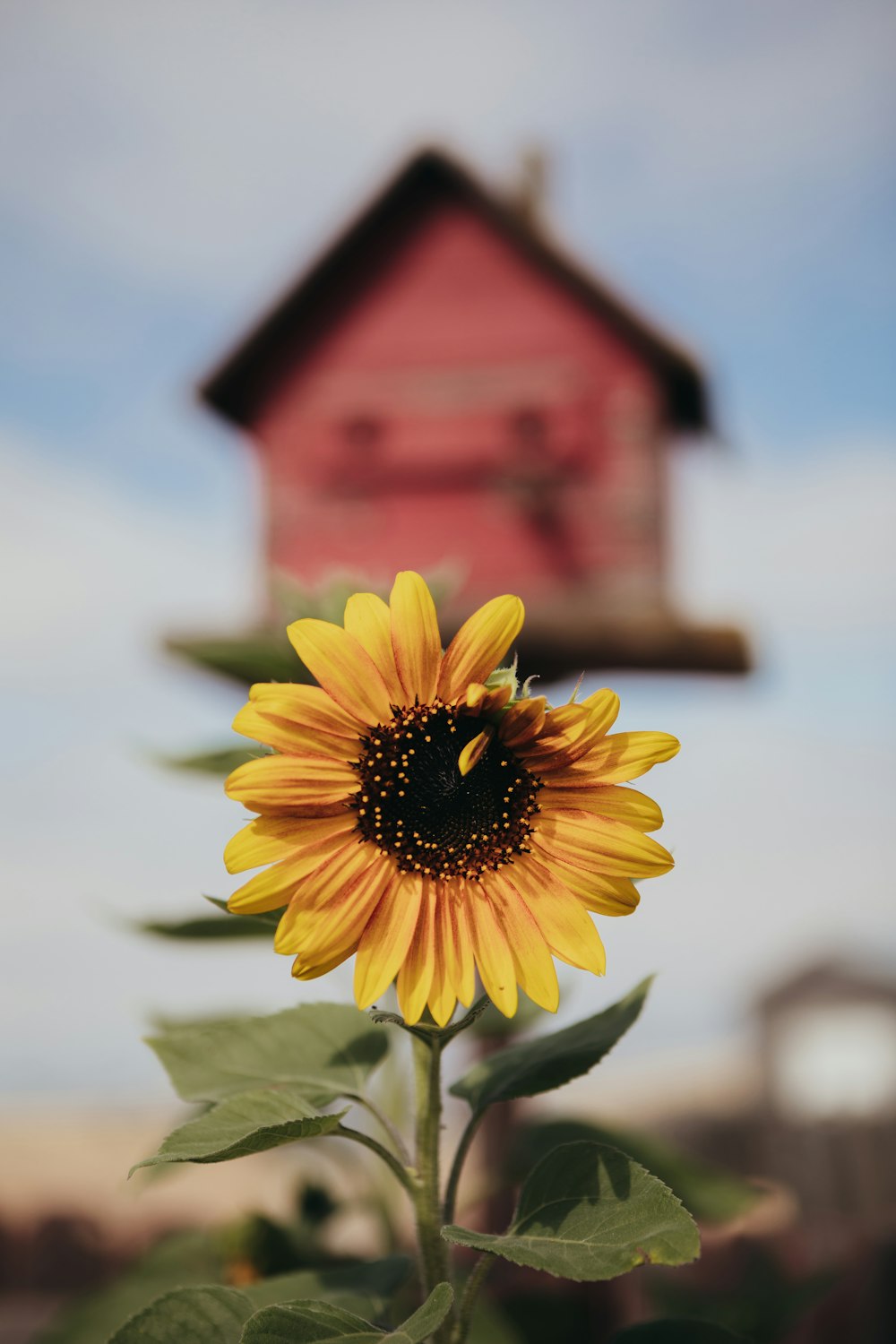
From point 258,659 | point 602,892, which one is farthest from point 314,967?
point 258,659

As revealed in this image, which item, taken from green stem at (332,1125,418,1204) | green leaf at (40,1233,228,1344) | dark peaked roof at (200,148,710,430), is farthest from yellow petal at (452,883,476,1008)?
dark peaked roof at (200,148,710,430)

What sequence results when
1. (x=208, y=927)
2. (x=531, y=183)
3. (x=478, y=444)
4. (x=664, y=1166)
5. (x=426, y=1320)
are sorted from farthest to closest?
(x=531, y=183) → (x=478, y=444) → (x=664, y=1166) → (x=208, y=927) → (x=426, y=1320)

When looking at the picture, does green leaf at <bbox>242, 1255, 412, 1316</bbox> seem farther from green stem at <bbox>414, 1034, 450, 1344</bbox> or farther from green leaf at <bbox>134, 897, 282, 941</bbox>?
green leaf at <bbox>134, 897, 282, 941</bbox>

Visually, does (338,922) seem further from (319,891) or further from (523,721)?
(523,721)

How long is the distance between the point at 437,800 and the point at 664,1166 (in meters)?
0.54

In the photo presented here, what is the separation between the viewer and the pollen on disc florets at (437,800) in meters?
0.60

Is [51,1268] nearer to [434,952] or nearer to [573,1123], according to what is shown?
[573,1123]

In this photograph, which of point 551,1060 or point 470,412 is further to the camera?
point 470,412

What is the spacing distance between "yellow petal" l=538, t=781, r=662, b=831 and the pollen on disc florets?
0.04ft

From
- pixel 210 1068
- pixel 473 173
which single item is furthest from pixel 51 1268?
pixel 473 173

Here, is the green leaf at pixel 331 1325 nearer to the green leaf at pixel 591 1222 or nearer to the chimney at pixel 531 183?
the green leaf at pixel 591 1222

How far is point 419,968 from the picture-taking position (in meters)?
0.58

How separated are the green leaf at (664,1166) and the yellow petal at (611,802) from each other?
0.34m

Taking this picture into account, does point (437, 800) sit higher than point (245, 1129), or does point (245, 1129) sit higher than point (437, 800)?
point (437, 800)
